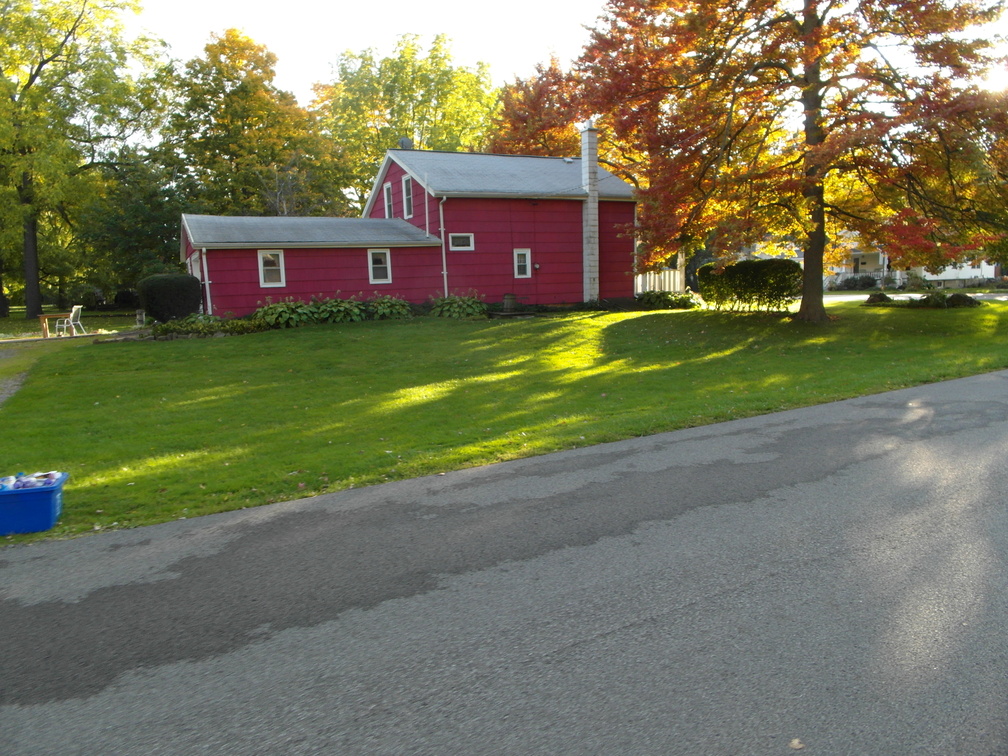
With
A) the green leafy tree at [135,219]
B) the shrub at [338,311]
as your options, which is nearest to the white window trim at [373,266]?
the shrub at [338,311]

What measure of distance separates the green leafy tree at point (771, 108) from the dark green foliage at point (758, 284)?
2.44 meters

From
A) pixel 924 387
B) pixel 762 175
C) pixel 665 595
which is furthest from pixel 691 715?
pixel 762 175

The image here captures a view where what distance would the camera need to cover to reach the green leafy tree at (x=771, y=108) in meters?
16.0

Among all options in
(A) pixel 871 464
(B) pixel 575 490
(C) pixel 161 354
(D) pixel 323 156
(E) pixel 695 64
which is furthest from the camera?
(D) pixel 323 156

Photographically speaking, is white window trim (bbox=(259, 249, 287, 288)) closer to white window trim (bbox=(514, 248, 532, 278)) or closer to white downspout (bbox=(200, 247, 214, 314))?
white downspout (bbox=(200, 247, 214, 314))

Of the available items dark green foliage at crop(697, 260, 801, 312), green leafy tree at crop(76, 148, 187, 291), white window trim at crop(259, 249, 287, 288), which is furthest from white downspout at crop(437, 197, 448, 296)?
green leafy tree at crop(76, 148, 187, 291)

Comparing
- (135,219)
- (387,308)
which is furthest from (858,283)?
(135,219)

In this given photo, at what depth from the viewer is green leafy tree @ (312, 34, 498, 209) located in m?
45.6

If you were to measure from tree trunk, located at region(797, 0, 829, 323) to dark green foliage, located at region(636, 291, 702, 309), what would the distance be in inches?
235

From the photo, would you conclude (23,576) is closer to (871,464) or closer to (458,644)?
(458,644)

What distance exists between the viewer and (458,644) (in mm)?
3562

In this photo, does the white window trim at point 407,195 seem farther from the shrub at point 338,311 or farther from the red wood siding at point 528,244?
the shrub at point 338,311

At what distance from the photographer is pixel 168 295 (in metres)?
20.5

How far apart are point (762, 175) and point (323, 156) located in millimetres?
25860
